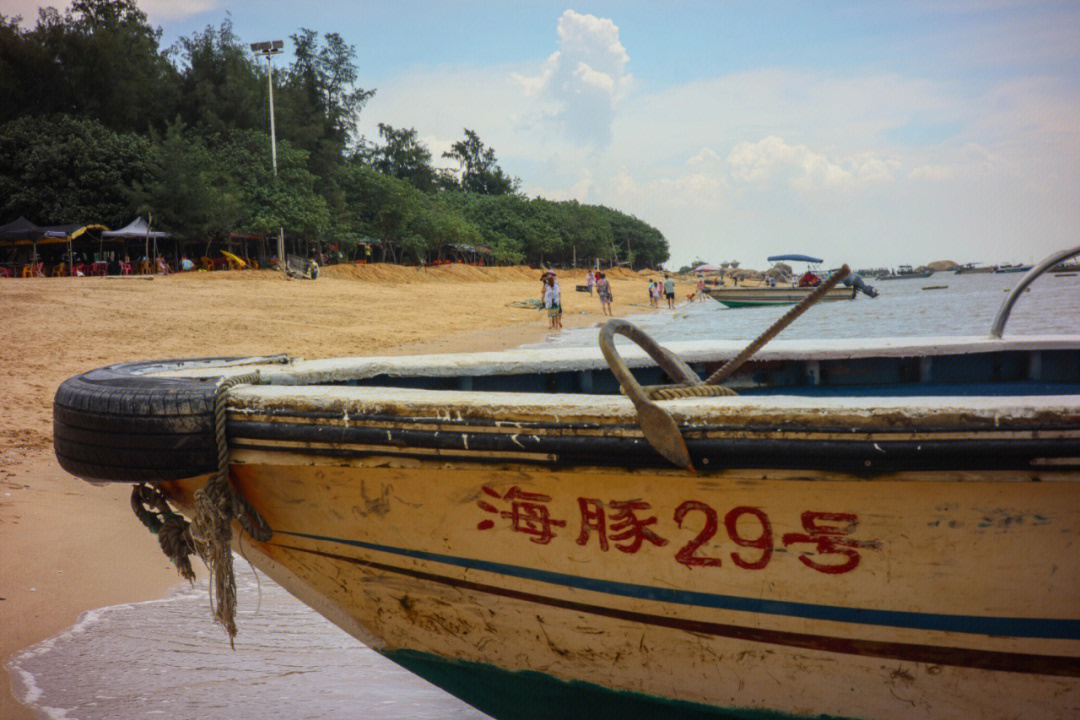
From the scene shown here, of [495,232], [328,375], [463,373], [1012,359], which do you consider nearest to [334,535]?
[328,375]

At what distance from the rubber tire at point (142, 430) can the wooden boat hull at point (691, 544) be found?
0.31 feet

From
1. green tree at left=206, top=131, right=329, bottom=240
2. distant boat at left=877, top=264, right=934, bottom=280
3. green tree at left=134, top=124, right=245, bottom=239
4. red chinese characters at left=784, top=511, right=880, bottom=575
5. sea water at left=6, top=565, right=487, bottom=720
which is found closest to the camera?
red chinese characters at left=784, top=511, right=880, bottom=575

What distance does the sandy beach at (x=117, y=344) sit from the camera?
11.7ft

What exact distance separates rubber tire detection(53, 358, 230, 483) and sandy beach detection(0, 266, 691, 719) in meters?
1.20

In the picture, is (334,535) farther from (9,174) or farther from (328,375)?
(9,174)

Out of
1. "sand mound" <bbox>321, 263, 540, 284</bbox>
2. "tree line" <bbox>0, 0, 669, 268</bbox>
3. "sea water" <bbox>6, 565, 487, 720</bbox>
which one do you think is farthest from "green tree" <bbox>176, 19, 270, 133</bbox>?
"sea water" <bbox>6, 565, 487, 720</bbox>

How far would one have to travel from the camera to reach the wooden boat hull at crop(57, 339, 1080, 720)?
1542 millimetres

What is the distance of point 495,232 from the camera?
188 feet

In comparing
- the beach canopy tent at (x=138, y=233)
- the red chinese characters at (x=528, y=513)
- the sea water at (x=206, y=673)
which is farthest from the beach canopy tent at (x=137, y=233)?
the red chinese characters at (x=528, y=513)

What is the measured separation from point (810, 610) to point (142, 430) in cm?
179

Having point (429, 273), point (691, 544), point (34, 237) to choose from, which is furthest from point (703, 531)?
point (429, 273)

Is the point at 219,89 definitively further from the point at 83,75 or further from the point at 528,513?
the point at 528,513

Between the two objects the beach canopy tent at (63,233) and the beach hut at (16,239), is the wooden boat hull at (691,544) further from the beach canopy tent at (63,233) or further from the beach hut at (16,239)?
the beach canopy tent at (63,233)

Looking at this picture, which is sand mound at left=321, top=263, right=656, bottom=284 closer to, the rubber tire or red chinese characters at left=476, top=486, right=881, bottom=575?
the rubber tire
